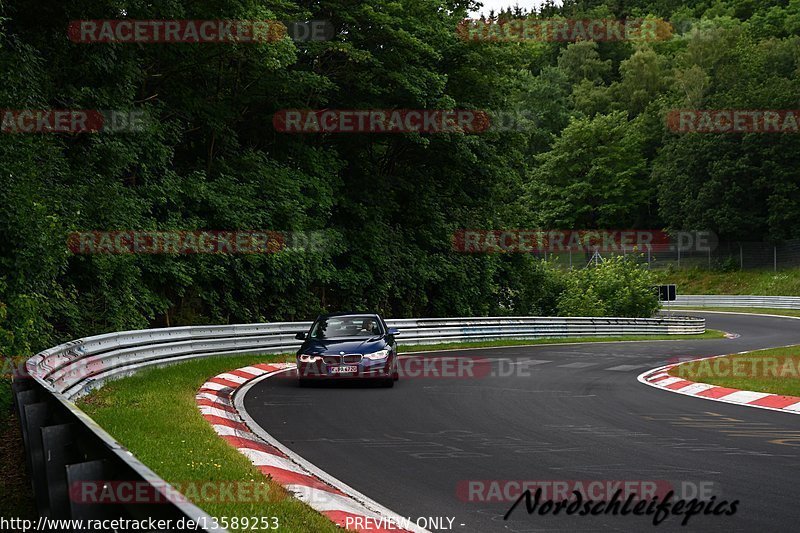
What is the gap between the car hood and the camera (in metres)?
16.8

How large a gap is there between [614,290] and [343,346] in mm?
35347

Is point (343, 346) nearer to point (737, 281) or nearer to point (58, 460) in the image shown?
point (58, 460)

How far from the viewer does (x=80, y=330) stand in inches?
752

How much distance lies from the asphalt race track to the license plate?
0.39 metres

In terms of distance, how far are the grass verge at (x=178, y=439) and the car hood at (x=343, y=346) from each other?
2114 mm

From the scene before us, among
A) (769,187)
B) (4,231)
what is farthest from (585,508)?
(769,187)

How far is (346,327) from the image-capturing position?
59.1 feet

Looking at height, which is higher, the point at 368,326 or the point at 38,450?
the point at 38,450

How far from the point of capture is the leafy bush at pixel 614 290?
48062 mm

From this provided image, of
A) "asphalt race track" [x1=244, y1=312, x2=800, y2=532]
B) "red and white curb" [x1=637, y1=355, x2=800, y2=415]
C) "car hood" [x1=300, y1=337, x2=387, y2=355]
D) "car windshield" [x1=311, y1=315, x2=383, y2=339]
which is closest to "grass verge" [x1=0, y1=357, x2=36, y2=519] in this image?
"asphalt race track" [x1=244, y1=312, x2=800, y2=532]

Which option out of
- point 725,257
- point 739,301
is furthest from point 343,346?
point 725,257

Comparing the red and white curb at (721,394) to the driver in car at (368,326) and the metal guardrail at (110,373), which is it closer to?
the driver in car at (368,326)

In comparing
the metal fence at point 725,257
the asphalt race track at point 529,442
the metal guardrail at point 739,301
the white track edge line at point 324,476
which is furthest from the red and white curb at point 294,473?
the metal fence at point 725,257

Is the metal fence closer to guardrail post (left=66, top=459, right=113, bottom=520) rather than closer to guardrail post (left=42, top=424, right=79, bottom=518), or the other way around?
guardrail post (left=42, top=424, right=79, bottom=518)
